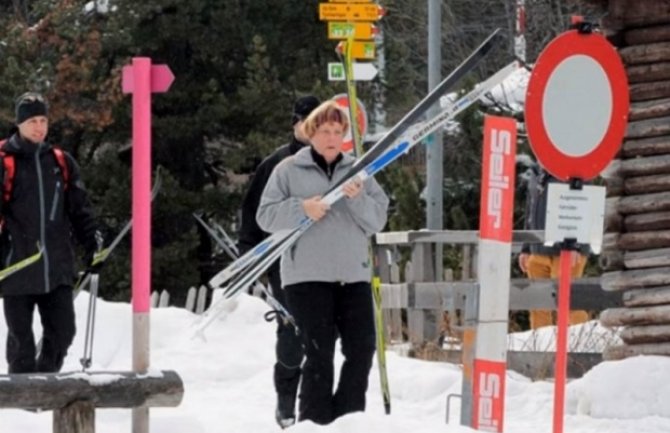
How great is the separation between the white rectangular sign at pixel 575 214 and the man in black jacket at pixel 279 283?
79.0 inches

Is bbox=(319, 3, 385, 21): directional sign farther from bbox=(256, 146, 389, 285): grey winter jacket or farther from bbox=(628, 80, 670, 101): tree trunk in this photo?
bbox=(256, 146, 389, 285): grey winter jacket

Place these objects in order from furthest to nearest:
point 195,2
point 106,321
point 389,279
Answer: point 195,2
point 389,279
point 106,321

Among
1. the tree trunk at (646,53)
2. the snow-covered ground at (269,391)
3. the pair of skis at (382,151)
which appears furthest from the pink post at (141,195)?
the tree trunk at (646,53)

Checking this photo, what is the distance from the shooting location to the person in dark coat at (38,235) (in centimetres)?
886

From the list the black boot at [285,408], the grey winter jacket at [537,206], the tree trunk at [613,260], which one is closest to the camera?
the black boot at [285,408]

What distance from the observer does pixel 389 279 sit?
1539 cm

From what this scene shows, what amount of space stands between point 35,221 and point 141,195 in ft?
7.92

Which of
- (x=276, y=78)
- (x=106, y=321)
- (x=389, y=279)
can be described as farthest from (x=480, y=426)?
(x=276, y=78)

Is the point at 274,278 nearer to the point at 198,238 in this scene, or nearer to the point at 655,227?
the point at 655,227

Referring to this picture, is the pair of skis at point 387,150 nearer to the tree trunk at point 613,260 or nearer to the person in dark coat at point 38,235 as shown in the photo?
the person in dark coat at point 38,235

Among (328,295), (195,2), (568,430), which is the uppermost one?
(195,2)

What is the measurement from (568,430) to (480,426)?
6.30ft

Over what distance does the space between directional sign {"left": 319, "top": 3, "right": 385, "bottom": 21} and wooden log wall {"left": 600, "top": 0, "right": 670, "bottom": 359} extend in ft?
10.1

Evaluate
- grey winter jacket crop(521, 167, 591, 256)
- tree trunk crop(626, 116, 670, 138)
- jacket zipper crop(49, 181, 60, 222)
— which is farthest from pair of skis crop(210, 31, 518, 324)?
grey winter jacket crop(521, 167, 591, 256)
